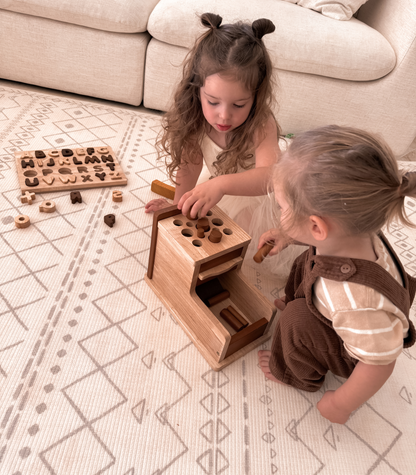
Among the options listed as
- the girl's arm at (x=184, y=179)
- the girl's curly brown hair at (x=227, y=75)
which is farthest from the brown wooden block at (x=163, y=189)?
the girl's curly brown hair at (x=227, y=75)

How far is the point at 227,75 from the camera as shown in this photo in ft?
2.52

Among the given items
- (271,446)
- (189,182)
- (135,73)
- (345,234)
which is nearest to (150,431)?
(271,446)

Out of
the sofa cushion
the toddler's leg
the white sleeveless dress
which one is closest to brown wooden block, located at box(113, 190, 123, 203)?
the white sleeveless dress

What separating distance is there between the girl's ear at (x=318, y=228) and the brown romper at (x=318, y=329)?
49 millimetres

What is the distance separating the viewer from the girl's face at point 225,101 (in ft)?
2.55

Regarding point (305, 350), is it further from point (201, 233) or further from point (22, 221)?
point (22, 221)

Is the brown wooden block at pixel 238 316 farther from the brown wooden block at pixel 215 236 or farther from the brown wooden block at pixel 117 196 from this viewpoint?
the brown wooden block at pixel 117 196

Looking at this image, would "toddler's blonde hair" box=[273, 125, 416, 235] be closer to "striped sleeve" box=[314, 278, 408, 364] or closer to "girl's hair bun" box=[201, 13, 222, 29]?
"striped sleeve" box=[314, 278, 408, 364]

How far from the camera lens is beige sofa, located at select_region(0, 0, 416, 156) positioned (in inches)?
54.3

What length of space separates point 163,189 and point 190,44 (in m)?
0.64

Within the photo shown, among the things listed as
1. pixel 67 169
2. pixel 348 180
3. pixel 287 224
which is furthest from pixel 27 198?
pixel 348 180

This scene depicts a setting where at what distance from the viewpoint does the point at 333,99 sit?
1510 mm

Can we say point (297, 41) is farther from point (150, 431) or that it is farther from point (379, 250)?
point (150, 431)

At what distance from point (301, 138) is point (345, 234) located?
17 centimetres
